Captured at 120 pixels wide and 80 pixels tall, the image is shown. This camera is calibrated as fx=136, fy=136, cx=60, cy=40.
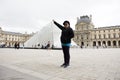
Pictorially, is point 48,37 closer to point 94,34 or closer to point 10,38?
point 94,34

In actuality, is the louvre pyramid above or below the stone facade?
below

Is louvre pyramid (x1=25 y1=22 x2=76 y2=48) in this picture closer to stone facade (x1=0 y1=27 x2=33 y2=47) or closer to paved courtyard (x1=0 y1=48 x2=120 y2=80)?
paved courtyard (x1=0 y1=48 x2=120 y2=80)

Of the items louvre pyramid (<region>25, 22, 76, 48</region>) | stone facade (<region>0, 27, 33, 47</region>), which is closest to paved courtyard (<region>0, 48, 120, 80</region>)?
louvre pyramid (<region>25, 22, 76, 48</region>)

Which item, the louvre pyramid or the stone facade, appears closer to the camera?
the louvre pyramid

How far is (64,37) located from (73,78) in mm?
2050

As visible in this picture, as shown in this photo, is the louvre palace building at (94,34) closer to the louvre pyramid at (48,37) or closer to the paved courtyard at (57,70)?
the louvre pyramid at (48,37)

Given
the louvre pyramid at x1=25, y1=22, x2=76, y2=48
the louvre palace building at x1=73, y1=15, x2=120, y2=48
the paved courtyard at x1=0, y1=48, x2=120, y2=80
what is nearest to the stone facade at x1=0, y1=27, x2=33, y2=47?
the louvre palace building at x1=73, y1=15, x2=120, y2=48

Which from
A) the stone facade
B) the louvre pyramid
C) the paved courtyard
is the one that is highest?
the stone facade

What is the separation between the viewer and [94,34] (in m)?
67.9

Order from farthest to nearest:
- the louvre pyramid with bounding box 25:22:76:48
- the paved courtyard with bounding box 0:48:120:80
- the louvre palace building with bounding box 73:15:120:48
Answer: the louvre palace building with bounding box 73:15:120:48 → the louvre pyramid with bounding box 25:22:76:48 → the paved courtyard with bounding box 0:48:120:80

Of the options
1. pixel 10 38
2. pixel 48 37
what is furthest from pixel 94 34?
pixel 10 38

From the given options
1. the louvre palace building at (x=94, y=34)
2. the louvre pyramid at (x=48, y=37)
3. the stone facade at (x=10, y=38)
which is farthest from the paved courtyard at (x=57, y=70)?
the stone facade at (x=10, y=38)

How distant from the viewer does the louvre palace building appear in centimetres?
6316

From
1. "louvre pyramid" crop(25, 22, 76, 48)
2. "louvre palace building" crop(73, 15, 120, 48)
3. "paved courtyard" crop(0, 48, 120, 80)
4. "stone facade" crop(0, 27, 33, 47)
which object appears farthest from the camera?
"stone facade" crop(0, 27, 33, 47)
